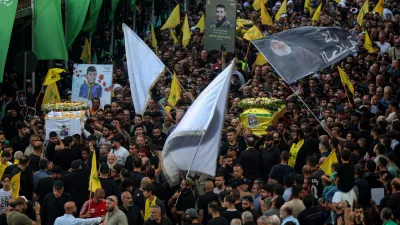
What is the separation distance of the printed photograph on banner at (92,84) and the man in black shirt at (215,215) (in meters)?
9.95

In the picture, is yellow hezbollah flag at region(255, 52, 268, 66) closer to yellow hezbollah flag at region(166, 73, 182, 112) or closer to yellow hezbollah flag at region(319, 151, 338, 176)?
yellow hezbollah flag at region(166, 73, 182, 112)

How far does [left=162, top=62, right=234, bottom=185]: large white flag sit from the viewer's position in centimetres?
1895

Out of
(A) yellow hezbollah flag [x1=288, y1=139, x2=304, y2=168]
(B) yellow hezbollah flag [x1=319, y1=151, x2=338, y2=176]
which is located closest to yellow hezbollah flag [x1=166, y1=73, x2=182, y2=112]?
(A) yellow hezbollah flag [x1=288, y1=139, x2=304, y2=168]

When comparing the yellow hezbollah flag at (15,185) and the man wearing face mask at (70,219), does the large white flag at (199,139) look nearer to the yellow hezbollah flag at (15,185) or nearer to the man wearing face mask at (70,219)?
the man wearing face mask at (70,219)

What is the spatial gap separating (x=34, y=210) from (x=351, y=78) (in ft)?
36.4

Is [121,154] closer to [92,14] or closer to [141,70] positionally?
[141,70]

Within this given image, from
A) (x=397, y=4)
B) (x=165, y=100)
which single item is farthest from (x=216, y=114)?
(x=397, y=4)

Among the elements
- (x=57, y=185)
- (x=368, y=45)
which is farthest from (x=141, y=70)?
(x=368, y=45)

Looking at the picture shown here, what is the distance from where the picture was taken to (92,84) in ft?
89.4

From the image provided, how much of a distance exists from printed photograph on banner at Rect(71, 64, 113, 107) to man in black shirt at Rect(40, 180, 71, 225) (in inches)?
323

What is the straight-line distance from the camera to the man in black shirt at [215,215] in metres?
17.1

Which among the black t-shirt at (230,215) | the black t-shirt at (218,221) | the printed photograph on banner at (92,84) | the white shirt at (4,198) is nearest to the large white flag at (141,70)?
the printed photograph on banner at (92,84)

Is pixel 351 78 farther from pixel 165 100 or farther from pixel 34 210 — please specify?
pixel 34 210

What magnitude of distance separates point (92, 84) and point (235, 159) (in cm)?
653
